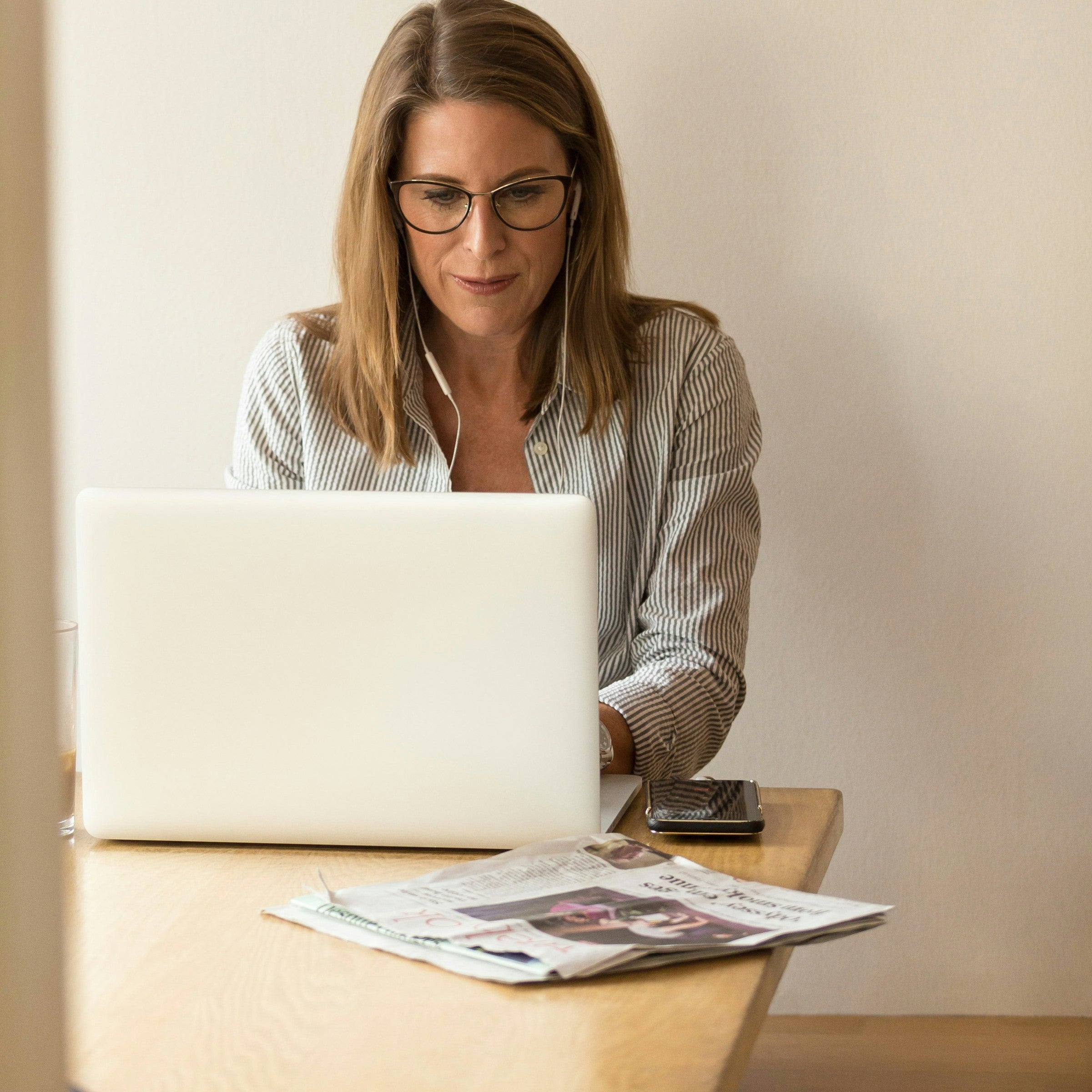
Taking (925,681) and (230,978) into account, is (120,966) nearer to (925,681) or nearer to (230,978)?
(230,978)

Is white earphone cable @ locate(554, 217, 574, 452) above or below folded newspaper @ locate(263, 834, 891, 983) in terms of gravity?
above

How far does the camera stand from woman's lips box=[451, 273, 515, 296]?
1.49 metres

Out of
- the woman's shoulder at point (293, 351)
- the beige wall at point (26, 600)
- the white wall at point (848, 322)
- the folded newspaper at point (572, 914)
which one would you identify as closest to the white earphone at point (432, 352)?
the woman's shoulder at point (293, 351)

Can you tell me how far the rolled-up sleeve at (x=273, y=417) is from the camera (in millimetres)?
1579

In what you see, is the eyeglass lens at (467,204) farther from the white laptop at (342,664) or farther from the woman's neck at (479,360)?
the white laptop at (342,664)

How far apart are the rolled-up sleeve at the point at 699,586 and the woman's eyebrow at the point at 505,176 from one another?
292mm

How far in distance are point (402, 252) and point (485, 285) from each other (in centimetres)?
16

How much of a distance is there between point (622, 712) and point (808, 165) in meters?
0.89

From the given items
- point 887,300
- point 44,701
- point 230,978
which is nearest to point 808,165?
point 887,300

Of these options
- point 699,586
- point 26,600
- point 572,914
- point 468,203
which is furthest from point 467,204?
point 26,600

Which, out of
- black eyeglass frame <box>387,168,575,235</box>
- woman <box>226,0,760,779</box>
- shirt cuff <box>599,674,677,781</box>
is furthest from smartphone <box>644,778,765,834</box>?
black eyeglass frame <box>387,168,575,235</box>

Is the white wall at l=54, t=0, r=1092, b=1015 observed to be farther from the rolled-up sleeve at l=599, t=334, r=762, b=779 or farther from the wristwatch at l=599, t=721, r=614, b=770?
the wristwatch at l=599, t=721, r=614, b=770

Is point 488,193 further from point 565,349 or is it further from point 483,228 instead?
point 565,349

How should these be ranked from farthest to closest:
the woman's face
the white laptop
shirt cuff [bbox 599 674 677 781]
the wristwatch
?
the woman's face
shirt cuff [bbox 599 674 677 781]
the wristwatch
the white laptop
